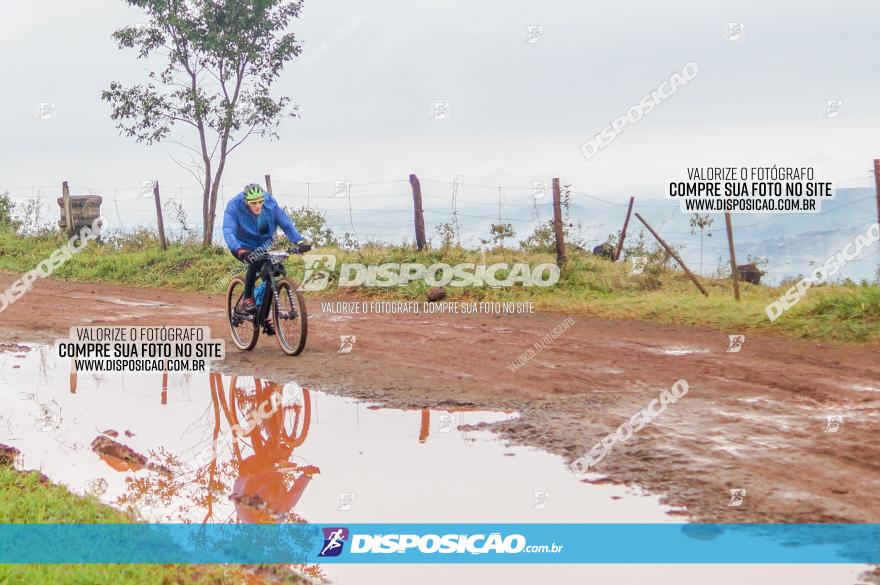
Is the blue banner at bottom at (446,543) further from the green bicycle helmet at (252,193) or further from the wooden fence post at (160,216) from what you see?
the wooden fence post at (160,216)

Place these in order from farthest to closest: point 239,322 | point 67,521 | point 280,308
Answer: point 239,322 < point 280,308 < point 67,521

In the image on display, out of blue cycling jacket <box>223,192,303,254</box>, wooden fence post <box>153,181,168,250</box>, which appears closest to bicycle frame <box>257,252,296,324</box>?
blue cycling jacket <box>223,192,303,254</box>

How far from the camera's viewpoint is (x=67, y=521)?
17.6 ft

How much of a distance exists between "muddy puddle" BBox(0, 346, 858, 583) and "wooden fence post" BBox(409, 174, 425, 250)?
10615mm

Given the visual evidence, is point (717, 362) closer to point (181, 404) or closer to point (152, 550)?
point (181, 404)

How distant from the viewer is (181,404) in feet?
28.6

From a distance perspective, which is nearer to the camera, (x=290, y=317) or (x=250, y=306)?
(x=290, y=317)

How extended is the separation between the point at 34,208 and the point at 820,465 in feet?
97.2

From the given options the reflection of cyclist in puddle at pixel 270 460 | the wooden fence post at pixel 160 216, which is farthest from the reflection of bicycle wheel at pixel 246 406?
the wooden fence post at pixel 160 216

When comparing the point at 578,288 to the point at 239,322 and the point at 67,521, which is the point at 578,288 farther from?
the point at 67,521

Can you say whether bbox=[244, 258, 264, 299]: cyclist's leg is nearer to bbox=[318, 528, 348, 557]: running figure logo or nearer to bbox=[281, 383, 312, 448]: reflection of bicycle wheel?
bbox=[281, 383, 312, 448]: reflection of bicycle wheel

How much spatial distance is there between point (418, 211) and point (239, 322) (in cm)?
906

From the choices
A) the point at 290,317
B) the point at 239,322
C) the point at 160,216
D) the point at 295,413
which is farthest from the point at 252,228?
the point at 160,216

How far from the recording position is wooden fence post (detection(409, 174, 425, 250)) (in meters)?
19.8
